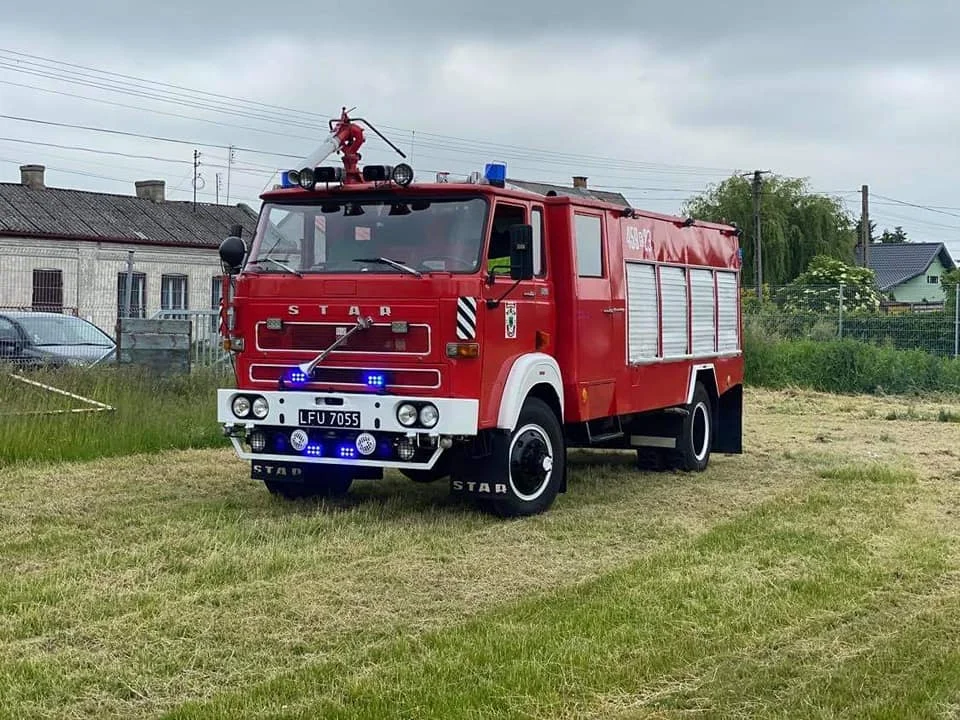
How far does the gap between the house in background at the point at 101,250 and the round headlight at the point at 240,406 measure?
23.5 meters

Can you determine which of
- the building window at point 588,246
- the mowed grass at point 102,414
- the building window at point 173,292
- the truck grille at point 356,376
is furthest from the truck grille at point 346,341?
the building window at point 173,292

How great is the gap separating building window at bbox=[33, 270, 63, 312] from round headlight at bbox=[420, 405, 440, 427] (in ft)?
88.9

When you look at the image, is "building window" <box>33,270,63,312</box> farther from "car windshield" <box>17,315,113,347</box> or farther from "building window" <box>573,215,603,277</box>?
"building window" <box>573,215,603,277</box>

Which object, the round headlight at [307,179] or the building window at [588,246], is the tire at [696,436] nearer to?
the building window at [588,246]

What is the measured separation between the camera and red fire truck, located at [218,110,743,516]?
8.51 meters

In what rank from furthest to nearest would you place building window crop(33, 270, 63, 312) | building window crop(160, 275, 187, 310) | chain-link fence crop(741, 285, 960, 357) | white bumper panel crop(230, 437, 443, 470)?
1. building window crop(160, 275, 187, 310)
2. building window crop(33, 270, 63, 312)
3. chain-link fence crop(741, 285, 960, 357)
4. white bumper panel crop(230, 437, 443, 470)

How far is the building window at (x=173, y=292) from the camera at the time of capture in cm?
3669

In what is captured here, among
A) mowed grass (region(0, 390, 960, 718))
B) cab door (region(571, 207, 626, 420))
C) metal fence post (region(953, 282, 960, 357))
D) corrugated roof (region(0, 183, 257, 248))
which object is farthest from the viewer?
corrugated roof (region(0, 183, 257, 248))

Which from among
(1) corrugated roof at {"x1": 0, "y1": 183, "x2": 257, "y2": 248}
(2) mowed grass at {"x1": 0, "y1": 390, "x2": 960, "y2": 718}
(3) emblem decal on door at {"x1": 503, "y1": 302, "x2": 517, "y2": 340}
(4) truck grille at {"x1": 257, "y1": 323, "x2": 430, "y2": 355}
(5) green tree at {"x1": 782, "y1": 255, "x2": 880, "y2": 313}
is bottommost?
(2) mowed grass at {"x1": 0, "y1": 390, "x2": 960, "y2": 718}

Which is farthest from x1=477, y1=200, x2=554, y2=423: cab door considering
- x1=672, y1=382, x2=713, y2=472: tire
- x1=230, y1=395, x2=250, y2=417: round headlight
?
x1=672, y1=382, x2=713, y2=472: tire

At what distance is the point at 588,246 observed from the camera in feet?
32.4

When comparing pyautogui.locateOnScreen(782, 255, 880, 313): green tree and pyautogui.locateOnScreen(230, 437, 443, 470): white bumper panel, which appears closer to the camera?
pyautogui.locateOnScreen(230, 437, 443, 470): white bumper panel

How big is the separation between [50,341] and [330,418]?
9822 mm

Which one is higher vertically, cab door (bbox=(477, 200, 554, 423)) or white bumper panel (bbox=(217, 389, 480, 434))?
cab door (bbox=(477, 200, 554, 423))
